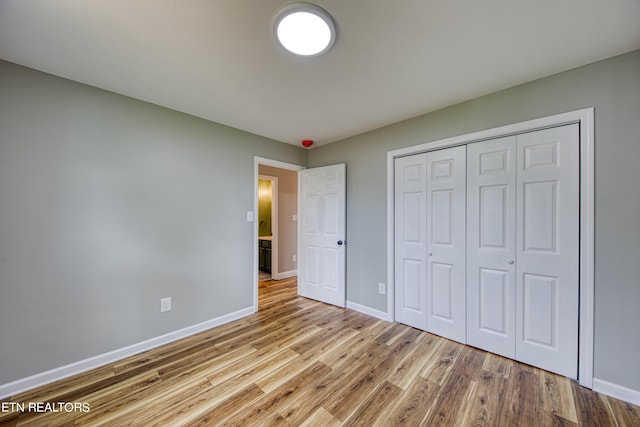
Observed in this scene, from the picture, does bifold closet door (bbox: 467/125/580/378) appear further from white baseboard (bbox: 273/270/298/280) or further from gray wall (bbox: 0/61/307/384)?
white baseboard (bbox: 273/270/298/280)

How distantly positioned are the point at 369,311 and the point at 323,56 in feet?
9.01

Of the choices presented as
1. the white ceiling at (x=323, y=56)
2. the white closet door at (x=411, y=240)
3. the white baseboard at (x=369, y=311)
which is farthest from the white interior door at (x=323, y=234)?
the white ceiling at (x=323, y=56)

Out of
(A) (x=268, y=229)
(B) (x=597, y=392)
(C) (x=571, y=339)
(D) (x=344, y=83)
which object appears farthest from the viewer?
(A) (x=268, y=229)

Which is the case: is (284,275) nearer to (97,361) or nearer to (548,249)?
(97,361)

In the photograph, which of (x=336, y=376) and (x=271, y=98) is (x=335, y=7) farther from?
(x=336, y=376)

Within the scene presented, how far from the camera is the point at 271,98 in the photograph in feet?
7.14

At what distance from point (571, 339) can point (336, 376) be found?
5.91 ft

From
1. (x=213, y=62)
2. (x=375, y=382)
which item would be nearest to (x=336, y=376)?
(x=375, y=382)

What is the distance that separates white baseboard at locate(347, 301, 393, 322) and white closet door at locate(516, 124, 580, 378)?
1.21 metres

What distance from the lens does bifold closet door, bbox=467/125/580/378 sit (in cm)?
181

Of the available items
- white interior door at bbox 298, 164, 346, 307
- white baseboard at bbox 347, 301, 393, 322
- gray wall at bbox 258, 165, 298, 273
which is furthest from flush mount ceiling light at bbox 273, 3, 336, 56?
gray wall at bbox 258, 165, 298, 273

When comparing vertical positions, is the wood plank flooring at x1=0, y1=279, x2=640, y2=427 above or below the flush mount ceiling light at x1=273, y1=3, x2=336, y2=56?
below

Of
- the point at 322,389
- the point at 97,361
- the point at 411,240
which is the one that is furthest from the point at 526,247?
the point at 97,361

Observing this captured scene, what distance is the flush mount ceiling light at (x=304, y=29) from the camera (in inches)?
49.1
